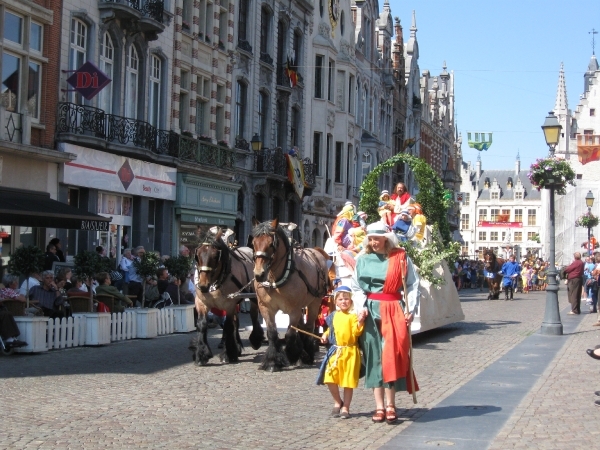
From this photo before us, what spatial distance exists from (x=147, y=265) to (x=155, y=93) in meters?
10.7

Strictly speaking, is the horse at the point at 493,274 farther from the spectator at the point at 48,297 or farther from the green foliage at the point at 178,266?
the spectator at the point at 48,297

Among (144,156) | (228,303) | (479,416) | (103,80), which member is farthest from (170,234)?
(479,416)

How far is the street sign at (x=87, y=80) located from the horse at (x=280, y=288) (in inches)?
425

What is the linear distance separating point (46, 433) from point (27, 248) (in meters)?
8.57

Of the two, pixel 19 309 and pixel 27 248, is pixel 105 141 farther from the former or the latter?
pixel 19 309

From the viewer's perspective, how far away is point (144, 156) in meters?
26.7

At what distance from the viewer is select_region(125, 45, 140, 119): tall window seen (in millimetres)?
26812

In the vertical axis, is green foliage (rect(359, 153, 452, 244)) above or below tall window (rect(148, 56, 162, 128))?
below

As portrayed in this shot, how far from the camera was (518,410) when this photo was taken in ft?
31.6

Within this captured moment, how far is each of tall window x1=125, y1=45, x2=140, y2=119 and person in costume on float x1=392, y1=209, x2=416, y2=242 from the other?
1208cm

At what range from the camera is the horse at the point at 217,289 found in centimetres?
1323

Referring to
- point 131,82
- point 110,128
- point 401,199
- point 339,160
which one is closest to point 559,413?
point 401,199

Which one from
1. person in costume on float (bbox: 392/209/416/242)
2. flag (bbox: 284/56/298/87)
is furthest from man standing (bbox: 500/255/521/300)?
person in costume on float (bbox: 392/209/416/242)

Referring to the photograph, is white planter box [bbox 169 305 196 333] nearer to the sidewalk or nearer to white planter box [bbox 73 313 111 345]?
white planter box [bbox 73 313 111 345]
